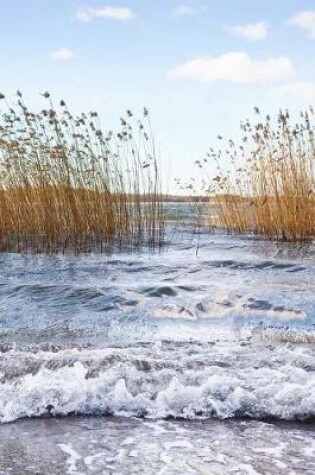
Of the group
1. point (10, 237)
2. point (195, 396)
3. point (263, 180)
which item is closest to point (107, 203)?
point (10, 237)

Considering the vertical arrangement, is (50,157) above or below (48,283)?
above

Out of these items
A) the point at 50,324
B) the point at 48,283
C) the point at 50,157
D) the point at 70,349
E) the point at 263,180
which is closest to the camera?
the point at 70,349

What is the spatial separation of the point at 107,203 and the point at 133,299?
366 cm

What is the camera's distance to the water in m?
1.95

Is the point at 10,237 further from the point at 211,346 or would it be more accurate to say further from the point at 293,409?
the point at 293,409

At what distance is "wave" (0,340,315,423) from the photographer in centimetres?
234

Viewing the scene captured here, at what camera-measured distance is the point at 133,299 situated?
470 centimetres

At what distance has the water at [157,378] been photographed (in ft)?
6.39

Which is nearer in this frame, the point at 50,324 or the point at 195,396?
the point at 195,396

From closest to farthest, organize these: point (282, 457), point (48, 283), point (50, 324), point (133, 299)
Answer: point (282, 457) < point (50, 324) < point (133, 299) < point (48, 283)

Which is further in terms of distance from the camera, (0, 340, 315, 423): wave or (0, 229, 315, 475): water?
(0, 340, 315, 423): wave

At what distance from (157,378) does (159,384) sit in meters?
0.05

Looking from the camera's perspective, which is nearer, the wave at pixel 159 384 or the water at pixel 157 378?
the water at pixel 157 378

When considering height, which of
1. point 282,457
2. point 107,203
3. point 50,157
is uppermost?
point 50,157
